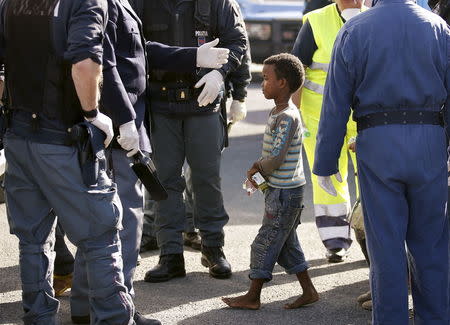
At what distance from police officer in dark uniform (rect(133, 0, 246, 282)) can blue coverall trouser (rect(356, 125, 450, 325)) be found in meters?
1.66

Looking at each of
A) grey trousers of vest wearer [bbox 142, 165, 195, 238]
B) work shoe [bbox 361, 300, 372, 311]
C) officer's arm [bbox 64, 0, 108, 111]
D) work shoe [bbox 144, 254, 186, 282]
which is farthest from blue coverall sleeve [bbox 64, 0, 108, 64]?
grey trousers of vest wearer [bbox 142, 165, 195, 238]

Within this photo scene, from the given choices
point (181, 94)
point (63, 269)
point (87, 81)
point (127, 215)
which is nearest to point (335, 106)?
point (87, 81)

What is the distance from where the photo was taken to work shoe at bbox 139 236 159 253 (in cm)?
677

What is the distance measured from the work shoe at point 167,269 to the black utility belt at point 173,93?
0.96 metres

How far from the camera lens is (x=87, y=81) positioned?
14.1 ft

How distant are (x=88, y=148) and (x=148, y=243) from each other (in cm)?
244

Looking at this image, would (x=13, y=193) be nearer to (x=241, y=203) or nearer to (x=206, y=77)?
(x=206, y=77)

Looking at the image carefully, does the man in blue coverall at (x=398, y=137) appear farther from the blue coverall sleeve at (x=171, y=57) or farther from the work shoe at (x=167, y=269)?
the work shoe at (x=167, y=269)

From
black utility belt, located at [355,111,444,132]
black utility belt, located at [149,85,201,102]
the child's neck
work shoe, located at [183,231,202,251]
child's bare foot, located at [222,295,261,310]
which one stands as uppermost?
black utility belt, located at [355,111,444,132]

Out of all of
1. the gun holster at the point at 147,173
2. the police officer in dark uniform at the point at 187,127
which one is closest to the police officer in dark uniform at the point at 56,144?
the gun holster at the point at 147,173

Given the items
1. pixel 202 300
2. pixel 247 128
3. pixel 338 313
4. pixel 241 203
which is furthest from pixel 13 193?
pixel 247 128

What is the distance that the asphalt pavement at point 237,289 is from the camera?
17.5 feet

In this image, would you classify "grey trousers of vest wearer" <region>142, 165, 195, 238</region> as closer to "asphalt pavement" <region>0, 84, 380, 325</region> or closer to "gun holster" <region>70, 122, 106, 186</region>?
"asphalt pavement" <region>0, 84, 380, 325</region>

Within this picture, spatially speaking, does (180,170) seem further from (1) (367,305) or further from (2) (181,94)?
(1) (367,305)
